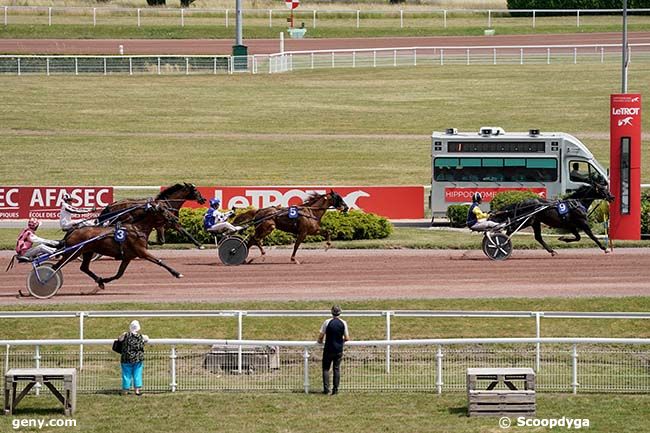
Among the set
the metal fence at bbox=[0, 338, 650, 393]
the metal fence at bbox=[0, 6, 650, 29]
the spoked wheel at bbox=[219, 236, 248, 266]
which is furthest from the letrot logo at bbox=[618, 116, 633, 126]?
the metal fence at bbox=[0, 6, 650, 29]

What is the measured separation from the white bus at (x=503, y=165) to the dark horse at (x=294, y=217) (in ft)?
22.6

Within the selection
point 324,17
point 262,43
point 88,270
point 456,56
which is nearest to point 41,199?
point 88,270

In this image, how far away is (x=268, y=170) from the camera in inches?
1635

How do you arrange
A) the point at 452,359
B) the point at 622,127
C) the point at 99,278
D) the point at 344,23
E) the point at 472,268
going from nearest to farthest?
the point at 452,359 → the point at 99,278 → the point at 472,268 → the point at 622,127 → the point at 344,23

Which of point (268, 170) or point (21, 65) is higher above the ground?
point (21, 65)

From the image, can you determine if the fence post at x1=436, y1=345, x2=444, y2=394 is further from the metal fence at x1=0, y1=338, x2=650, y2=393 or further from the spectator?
the spectator

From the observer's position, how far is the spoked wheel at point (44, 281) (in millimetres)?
22891

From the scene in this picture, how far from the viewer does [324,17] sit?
235 ft

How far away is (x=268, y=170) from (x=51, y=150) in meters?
8.06

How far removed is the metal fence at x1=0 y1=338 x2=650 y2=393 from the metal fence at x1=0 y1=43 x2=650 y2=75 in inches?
1578

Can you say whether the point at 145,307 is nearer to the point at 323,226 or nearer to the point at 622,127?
the point at 323,226

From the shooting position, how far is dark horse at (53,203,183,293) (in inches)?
901

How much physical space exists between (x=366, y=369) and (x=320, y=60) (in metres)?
42.9

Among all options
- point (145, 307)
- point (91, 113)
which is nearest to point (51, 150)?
point (91, 113)
